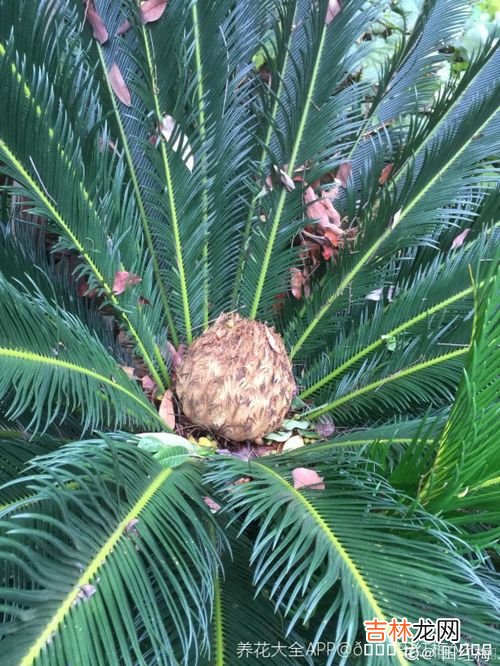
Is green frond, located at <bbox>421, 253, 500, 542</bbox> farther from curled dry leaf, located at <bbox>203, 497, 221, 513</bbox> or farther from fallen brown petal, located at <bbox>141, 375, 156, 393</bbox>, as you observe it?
fallen brown petal, located at <bbox>141, 375, 156, 393</bbox>

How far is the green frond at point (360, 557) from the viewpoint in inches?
32.9

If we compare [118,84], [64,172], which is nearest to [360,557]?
[64,172]

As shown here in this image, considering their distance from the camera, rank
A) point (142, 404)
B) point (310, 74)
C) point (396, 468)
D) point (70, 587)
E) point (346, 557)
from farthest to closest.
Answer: point (310, 74), point (142, 404), point (396, 468), point (346, 557), point (70, 587)

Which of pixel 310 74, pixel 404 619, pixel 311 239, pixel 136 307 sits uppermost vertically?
pixel 310 74

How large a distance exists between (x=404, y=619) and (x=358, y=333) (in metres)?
0.95

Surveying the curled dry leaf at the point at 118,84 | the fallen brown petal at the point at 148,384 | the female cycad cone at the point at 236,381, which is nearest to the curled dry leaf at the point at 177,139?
the curled dry leaf at the point at 118,84

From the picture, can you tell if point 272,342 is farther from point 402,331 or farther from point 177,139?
point 177,139

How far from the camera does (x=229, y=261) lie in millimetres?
1778

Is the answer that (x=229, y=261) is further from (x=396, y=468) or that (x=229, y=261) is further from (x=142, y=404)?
(x=396, y=468)

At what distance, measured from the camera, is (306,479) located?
1157 millimetres

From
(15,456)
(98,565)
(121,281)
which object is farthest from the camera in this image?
(121,281)

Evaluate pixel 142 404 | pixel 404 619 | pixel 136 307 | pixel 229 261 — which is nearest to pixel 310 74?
pixel 229 261

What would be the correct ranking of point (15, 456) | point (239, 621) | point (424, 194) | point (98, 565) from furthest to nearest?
point (424, 194) → point (15, 456) → point (239, 621) → point (98, 565)

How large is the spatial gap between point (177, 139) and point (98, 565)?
107 centimetres
